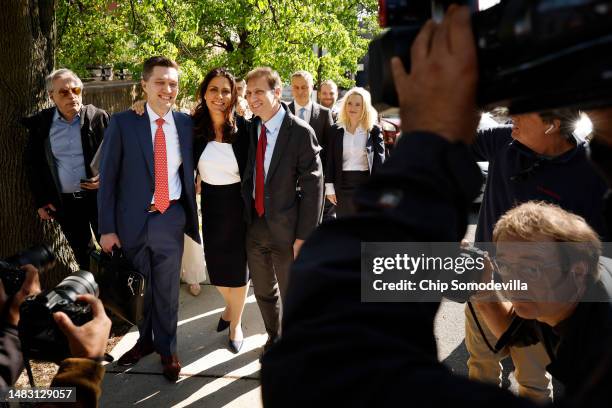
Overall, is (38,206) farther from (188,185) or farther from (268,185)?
(268,185)

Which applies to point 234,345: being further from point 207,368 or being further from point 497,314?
point 497,314

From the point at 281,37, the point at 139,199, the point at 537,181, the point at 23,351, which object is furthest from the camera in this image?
the point at 281,37

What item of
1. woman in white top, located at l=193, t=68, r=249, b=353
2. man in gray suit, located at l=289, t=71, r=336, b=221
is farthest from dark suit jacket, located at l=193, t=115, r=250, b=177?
man in gray suit, located at l=289, t=71, r=336, b=221

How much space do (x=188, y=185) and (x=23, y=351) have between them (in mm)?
1865

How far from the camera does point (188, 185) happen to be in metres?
3.35

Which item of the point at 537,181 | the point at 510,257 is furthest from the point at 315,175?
the point at 510,257

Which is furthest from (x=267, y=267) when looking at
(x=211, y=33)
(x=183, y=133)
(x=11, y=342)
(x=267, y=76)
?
(x=211, y=33)

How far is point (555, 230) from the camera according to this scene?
73.0 inches

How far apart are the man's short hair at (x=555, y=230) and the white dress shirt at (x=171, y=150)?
2.13 metres

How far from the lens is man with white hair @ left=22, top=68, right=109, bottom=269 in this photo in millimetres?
3898

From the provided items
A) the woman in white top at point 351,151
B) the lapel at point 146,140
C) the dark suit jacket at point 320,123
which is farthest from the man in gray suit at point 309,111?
the lapel at point 146,140

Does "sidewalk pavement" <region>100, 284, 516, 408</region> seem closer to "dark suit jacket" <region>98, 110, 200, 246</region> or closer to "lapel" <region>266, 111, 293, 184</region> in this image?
"dark suit jacket" <region>98, 110, 200, 246</region>

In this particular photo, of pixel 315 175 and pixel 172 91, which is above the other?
pixel 172 91

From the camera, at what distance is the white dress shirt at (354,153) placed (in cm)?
510
